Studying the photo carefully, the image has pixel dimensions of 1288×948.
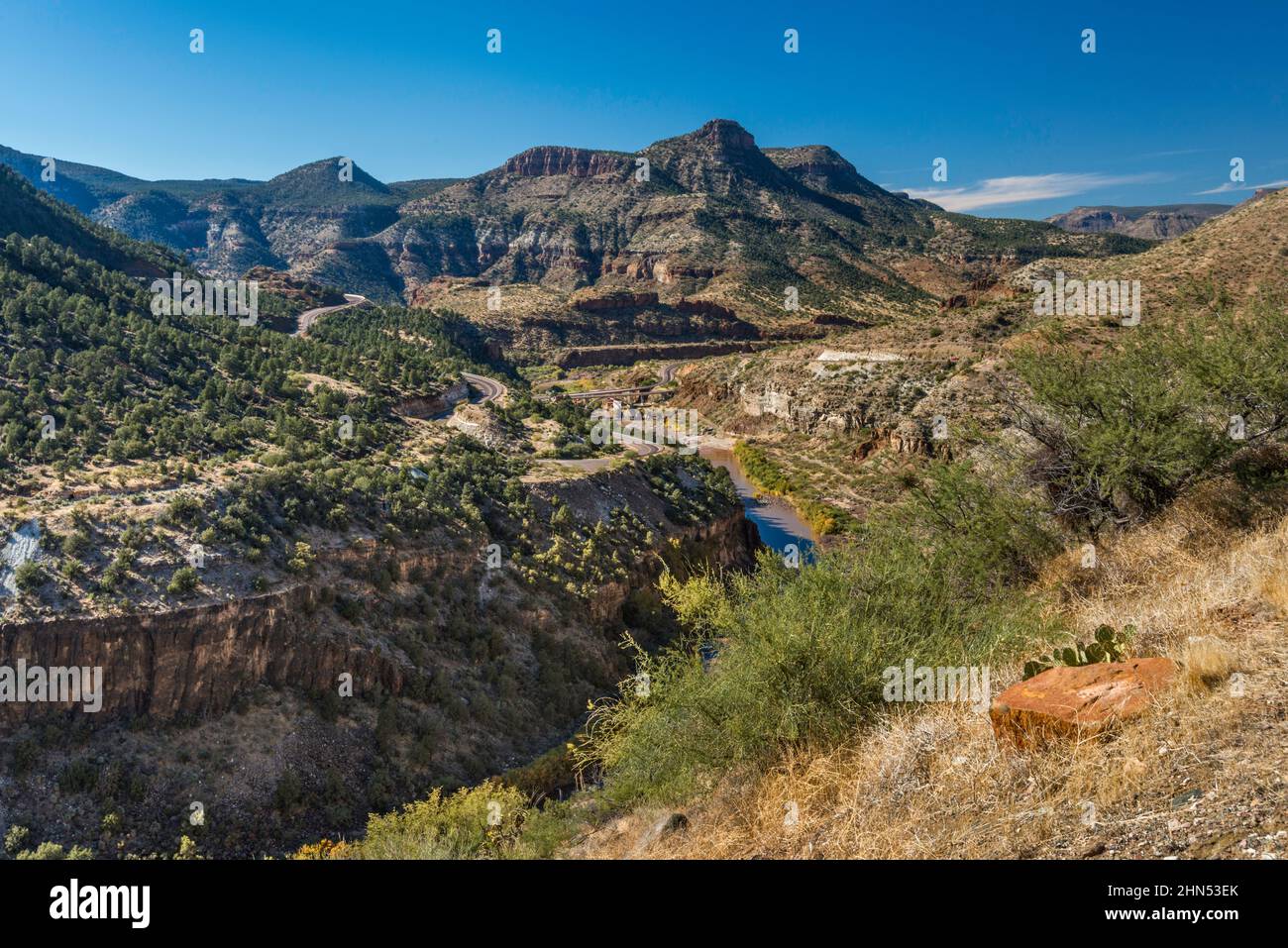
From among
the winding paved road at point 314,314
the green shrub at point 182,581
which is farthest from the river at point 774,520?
the winding paved road at point 314,314

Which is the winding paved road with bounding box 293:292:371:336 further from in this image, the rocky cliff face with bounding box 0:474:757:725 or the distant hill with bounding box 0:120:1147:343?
the rocky cliff face with bounding box 0:474:757:725

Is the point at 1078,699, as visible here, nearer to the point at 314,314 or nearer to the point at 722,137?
the point at 314,314

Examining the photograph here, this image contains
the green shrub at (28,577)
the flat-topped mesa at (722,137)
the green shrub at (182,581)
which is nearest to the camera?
the green shrub at (28,577)

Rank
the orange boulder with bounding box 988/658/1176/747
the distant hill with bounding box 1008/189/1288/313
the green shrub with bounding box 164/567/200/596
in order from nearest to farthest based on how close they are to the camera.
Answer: the orange boulder with bounding box 988/658/1176/747 → the green shrub with bounding box 164/567/200/596 → the distant hill with bounding box 1008/189/1288/313

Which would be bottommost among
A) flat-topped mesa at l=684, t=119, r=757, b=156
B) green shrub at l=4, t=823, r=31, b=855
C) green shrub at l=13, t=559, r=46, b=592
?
green shrub at l=4, t=823, r=31, b=855

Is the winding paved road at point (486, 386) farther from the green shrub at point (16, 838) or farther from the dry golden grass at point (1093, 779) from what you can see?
the dry golden grass at point (1093, 779)

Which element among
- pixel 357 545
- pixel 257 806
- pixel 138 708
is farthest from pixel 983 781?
pixel 357 545

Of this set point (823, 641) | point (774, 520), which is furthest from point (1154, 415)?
point (774, 520)

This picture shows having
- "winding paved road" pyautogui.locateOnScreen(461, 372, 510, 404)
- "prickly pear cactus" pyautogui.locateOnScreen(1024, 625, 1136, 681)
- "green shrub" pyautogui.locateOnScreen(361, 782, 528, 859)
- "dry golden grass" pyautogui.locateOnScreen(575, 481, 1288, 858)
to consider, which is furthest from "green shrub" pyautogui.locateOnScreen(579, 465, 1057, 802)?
"winding paved road" pyautogui.locateOnScreen(461, 372, 510, 404)
